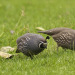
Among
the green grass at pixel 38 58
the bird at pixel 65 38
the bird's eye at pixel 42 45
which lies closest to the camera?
the green grass at pixel 38 58

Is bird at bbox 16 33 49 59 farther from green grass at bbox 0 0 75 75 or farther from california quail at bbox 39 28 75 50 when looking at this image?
california quail at bbox 39 28 75 50

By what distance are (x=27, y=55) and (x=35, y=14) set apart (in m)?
6.67

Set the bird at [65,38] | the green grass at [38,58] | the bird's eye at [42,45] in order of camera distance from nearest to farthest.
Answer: the green grass at [38,58] < the bird's eye at [42,45] < the bird at [65,38]

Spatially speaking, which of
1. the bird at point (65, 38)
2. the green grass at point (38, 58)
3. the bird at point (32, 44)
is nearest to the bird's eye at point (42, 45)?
the bird at point (32, 44)

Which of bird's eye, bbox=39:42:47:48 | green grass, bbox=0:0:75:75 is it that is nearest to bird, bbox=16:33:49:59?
bird's eye, bbox=39:42:47:48

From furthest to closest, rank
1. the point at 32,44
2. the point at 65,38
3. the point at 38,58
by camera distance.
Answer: the point at 65,38 → the point at 32,44 → the point at 38,58

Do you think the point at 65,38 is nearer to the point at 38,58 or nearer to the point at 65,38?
the point at 65,38

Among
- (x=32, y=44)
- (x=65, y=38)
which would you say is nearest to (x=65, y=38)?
(x=65, y=38)

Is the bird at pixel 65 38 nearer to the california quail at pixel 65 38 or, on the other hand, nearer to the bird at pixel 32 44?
the california quail at pixel 65 38

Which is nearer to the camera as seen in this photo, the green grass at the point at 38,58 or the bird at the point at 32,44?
the green grass at the point at 38,58

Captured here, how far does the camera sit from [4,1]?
1684 cm

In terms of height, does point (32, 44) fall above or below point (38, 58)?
above

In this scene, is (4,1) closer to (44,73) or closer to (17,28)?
(17,28)

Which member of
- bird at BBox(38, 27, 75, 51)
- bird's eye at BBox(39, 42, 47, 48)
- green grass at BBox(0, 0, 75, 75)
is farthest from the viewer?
bird at BBox(38, 27, 75, 51)
